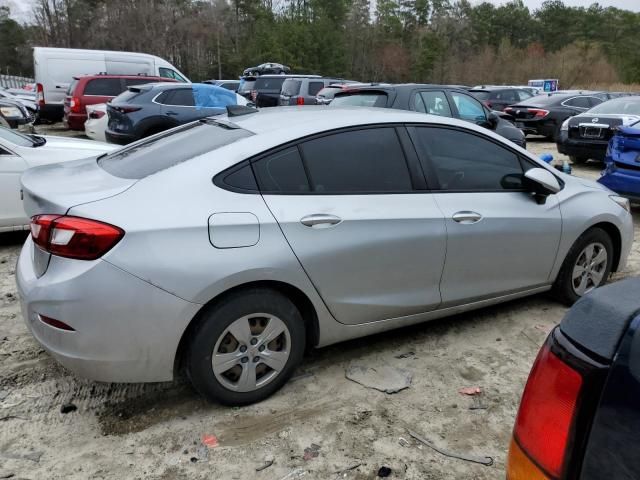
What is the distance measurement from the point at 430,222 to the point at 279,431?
57.2 inches

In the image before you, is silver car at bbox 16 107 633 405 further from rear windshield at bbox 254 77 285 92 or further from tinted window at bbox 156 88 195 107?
rear windshield at bbox 254 77 285 92

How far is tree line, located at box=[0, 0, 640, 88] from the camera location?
50438mm

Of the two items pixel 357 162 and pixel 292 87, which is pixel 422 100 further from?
pixel 292 87

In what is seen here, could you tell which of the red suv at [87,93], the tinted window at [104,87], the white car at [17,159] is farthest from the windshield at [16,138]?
the tinted window at [104,87]

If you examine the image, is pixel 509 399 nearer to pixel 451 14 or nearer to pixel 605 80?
pixel 605 80

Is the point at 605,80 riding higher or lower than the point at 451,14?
lower

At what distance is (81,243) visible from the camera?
2.41 m

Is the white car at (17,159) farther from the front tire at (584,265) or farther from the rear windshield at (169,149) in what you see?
the front tire at (584,265)

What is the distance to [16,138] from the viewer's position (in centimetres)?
569

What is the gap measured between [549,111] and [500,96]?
15.5 ft

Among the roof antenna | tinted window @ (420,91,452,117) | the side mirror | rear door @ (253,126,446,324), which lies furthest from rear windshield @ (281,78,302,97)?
rear door @ (253,126,446,324)

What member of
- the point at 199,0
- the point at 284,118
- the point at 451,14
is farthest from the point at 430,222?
the point at 451,14

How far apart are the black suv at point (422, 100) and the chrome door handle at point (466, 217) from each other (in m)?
4.14

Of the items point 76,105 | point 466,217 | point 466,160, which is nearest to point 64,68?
point 76,105
